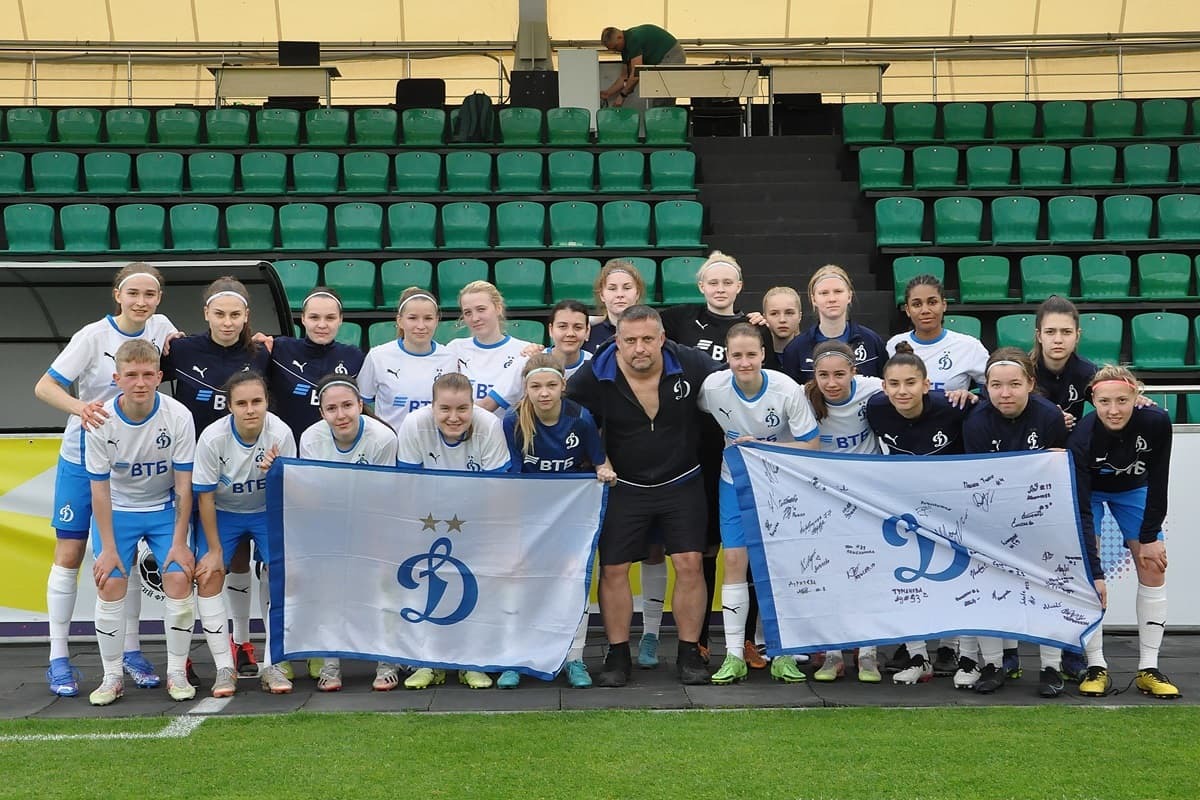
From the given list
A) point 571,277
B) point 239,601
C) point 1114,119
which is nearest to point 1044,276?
point 1114,119

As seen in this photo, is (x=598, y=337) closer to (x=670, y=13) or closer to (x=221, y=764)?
(x=221, y=764)

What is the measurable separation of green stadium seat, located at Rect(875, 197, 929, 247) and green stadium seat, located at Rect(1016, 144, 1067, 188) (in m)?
1.75

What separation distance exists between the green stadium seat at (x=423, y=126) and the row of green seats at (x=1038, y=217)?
5.36 m

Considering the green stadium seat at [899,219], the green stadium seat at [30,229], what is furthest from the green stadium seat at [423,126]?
the green stadium seat at [899,219]

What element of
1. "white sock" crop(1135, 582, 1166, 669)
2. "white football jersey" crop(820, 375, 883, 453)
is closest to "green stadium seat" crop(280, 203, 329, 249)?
"white football jersey" crop(820, 375, 883, 453)

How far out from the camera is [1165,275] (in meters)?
12.7

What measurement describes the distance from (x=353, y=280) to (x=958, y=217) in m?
6.50

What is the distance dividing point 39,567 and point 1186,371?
32.6 feet

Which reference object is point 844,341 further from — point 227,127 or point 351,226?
point 227,127

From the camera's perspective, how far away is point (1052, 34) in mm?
21359

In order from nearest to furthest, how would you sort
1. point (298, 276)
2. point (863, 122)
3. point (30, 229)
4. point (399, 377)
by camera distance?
1. point (399, 377)
2. point (298, 276)
3. point (30, 229)
4. point (863, 122)

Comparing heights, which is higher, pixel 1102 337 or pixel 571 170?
pixel 571 170

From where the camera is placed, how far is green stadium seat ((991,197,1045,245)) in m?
13.5

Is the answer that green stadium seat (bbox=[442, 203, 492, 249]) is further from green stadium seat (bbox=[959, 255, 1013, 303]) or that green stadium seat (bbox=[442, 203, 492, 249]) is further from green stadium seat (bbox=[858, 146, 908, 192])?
green stadium seat (bbox=[959, 255, 1013, 303])
